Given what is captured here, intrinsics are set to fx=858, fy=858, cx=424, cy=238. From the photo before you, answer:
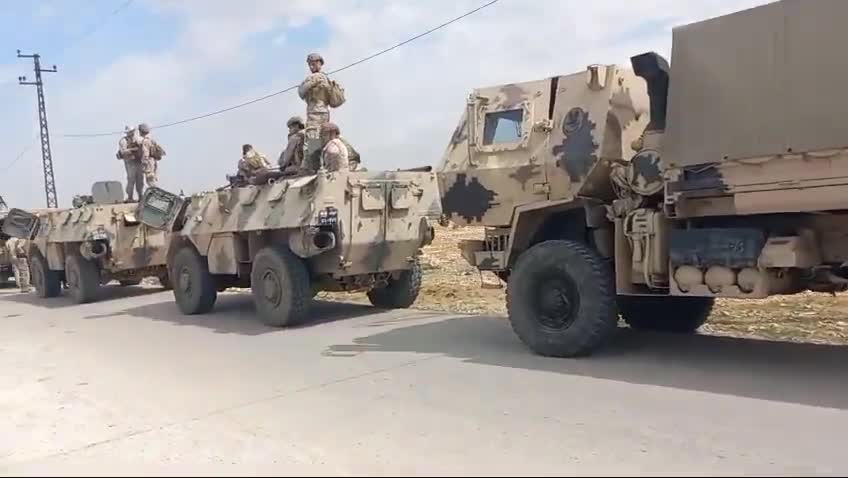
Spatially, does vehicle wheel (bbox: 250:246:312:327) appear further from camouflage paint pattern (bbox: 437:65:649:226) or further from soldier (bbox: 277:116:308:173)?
camouflage paint pattern (bbox: 437:65:649:226)

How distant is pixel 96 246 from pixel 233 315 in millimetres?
4645

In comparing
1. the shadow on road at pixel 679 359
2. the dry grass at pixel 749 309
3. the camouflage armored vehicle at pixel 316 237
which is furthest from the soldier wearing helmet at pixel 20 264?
the shadow on road at pixel 679 359

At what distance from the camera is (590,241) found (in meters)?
7.71

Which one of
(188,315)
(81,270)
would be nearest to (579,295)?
(188,315)

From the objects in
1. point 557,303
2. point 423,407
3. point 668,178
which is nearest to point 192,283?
point 557,303

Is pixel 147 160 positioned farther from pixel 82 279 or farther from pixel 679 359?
pixel 679 359

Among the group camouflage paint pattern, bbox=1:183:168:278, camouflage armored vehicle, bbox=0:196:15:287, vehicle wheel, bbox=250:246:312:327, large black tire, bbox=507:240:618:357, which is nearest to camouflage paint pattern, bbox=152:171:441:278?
vehicle wheel, bbox=250:246:312:327

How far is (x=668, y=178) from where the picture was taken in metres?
6.69

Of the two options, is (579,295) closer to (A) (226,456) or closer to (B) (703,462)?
(B) (703,462)

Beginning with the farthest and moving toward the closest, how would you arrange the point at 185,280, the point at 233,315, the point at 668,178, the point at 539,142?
the point at 185,280, the point at 233,315, the point at 539,142, the point at 668,178

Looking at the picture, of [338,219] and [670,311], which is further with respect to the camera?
[338,219]

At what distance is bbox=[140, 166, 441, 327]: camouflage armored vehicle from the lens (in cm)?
1007

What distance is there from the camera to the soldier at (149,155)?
16.7m

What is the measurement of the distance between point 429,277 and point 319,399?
9.35 metres
